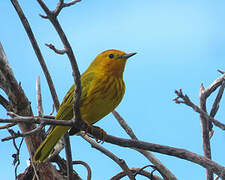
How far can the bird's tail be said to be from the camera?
3.93m

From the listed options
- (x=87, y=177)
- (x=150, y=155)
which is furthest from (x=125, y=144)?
(x=87, y=177)

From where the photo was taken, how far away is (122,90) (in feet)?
13.4

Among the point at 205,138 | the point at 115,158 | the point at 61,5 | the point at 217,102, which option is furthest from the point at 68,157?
the point at 61,5

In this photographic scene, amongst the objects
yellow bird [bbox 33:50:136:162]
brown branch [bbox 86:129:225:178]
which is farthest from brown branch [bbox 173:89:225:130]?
yellow bird [bbox 33:50:136:162]

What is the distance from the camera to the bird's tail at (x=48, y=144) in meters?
3.93

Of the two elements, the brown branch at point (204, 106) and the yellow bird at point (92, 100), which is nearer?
the brown branch at point (204, 106)

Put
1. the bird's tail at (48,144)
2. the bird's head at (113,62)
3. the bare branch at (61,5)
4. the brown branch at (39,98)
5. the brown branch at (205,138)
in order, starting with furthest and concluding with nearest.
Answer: the brown branch at (39,98) < the bird's head at (113,62) < the bird's tail at (48,144) < the brown branch at (205,138) < the bare branch at (61,5)

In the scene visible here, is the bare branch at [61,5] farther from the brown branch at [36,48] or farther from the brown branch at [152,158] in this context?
the brown branch at [152,158]

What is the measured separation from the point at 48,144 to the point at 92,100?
26.2 inches

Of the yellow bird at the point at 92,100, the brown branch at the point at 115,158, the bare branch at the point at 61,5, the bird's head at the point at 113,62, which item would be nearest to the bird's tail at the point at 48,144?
the yellow bird at the point at 92,100

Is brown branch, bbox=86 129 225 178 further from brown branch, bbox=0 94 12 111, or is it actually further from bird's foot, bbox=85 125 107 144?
brown branch, bbox=0 94 12 111

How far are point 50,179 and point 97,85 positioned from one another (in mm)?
1198

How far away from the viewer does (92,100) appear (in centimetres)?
381

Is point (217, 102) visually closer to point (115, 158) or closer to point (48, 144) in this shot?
point (115, 158)
